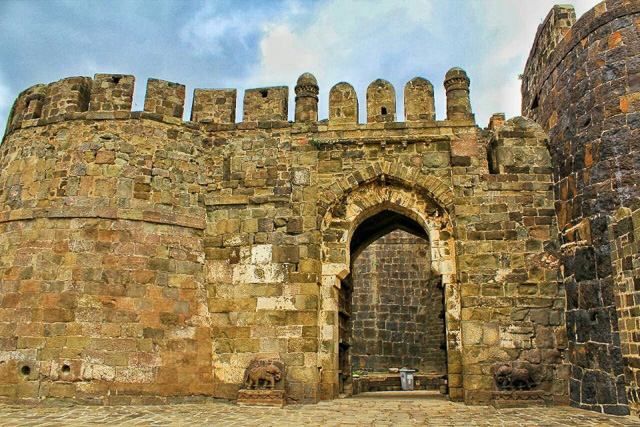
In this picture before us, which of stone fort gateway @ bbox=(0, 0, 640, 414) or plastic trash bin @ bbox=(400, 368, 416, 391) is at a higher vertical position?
stone fort gateway @ bbox=(0, 0, 640, 414)

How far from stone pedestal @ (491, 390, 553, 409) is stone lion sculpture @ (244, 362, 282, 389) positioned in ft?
9.82

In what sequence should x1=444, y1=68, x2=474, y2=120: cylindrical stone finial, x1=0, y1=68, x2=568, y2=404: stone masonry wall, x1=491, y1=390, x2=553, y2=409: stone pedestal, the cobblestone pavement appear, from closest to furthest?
the cobblestone pavement, x1=491, y1=390, x2=553, y2=409: stone pedestal, x1=0, y1=68, x2=568, y2=404: stone masonry wall, x1=444, y1=68, x2=474, y2=120: cylindrical stone finial

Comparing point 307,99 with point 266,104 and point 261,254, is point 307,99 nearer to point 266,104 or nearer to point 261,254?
point 266,104

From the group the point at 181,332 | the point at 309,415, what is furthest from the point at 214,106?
the point at 309,415

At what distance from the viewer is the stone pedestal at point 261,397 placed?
24.3ft

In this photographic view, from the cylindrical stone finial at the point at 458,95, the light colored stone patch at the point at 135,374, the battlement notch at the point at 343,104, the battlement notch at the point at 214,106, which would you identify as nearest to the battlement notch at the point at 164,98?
the battlement notch at the point at 214,106

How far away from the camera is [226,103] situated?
926 cm

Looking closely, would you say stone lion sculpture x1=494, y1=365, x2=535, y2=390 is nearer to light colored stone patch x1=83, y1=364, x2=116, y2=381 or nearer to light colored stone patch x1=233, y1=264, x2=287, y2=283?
light colored stone patch x1=233, y1=264, x2=287, y2=283

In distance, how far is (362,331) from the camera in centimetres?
1492

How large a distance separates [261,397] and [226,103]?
487 centimetres

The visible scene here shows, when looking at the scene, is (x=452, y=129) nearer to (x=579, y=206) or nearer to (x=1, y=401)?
(x=579, y=206)

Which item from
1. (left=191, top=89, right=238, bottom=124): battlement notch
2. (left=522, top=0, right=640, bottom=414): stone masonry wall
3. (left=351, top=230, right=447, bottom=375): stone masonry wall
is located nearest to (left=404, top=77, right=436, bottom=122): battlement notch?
(left=522, top=0, right=640, bottom=414): stone masonry wall

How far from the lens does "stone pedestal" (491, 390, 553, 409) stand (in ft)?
23.6

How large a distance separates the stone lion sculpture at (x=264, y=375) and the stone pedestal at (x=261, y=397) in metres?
0.12
